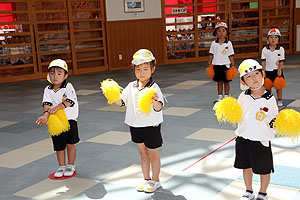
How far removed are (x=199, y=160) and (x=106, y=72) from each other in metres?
8.14

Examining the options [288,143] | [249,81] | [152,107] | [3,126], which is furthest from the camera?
[3,126]

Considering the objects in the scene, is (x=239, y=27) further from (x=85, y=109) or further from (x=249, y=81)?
(x=249, y=81)

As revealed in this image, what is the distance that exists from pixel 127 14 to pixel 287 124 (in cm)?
1004

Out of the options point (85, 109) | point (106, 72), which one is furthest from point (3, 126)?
point (106, 72)

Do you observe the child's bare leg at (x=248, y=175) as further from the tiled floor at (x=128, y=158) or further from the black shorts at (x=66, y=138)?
the black shorts at (x=66, y=138)

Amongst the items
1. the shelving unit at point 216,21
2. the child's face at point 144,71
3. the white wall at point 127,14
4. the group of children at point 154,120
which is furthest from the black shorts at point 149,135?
the shelving unit at point 216,21

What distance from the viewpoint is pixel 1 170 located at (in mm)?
4371

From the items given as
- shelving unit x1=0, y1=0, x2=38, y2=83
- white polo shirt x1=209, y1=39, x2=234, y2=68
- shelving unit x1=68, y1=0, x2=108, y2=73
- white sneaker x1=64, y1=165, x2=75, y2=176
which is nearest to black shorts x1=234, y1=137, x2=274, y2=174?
white sneaker x1=64, y1=165, x2=75, y2=176

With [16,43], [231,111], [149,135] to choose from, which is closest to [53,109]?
[149,135]

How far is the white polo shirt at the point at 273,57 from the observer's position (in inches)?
246

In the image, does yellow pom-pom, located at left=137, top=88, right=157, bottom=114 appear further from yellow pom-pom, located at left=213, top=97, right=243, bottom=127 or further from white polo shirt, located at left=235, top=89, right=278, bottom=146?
white polo shirt, located at left=235, top=89, right=278, bottom=146

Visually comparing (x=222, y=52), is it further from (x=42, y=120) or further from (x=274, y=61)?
(x=42, y=120)

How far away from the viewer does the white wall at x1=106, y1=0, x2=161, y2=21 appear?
12180 mm

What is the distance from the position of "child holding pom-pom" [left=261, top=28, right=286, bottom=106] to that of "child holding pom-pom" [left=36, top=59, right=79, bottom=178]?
357 centimetres
